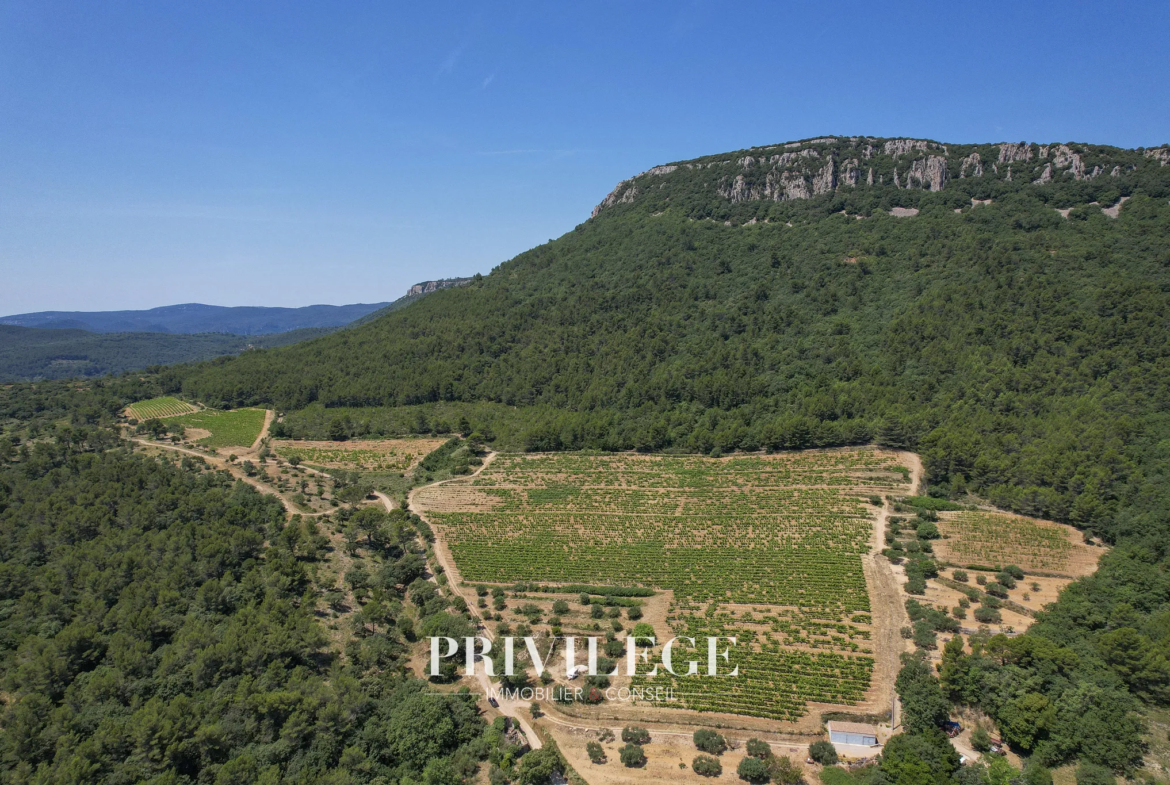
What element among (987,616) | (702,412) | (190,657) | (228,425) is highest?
(702,412)

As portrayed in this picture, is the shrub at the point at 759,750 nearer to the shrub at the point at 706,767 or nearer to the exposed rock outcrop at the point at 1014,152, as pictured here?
the shrub at the point at 706,767

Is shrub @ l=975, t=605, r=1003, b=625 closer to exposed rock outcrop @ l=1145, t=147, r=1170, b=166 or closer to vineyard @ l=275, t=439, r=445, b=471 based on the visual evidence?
vineyard @ l=275, t=439, r=445, b=471

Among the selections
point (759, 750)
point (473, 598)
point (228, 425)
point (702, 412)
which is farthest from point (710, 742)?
point (228, 425)

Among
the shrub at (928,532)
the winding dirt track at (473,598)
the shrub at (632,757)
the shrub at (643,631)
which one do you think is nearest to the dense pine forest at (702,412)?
the winding dirt track at (473,598)

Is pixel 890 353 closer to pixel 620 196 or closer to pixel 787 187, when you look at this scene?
pixel 787 187

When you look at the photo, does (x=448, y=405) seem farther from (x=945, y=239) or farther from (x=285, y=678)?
(x=945, y=239)

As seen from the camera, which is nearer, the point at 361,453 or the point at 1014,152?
the point at 361,453
